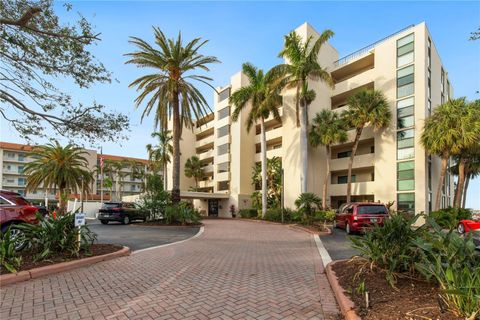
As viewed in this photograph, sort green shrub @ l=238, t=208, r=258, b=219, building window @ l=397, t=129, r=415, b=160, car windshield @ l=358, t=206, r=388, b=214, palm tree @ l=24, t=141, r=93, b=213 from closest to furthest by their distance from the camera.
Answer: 1. car windshield @ l=358, t=206, r=388, b=214
2. palm tree @ l=24, t=141, r=93, b=213
3. building window @ l=397, t=129, r=415, b=160
4. green shrub @ l=238, t=208, r=258, b=219

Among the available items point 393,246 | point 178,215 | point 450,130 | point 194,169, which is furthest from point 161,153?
point 393,246

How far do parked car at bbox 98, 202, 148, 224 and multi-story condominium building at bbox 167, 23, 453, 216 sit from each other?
872cm

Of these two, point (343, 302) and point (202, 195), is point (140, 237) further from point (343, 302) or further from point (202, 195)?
point (202, 195)

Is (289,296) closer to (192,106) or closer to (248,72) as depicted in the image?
(192,106)

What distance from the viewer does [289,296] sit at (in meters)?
5.20

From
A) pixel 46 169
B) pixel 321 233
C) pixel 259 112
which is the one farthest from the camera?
pixel 259 112

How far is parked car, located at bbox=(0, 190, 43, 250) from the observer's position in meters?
8.19

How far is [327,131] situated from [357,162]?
16.0 ft

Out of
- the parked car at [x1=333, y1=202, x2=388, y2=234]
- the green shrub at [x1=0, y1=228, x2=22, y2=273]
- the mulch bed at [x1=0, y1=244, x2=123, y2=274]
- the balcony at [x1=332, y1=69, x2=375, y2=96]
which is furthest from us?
the balcony at [x1=332, y1=69, x2=375, y2=96]

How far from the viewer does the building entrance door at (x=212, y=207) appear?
142 feet

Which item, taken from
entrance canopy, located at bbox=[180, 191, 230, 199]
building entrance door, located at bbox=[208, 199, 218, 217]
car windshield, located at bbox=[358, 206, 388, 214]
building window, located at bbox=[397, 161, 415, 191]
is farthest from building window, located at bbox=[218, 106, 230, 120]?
car windshield, located at bbox=[358, 206, 388, 214]

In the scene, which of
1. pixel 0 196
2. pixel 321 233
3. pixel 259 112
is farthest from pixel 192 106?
pixel 0 196

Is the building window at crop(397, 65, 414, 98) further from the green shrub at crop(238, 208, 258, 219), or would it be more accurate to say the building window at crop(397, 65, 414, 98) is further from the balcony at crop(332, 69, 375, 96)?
the green shrub at crop(238, 208, 258, 219)

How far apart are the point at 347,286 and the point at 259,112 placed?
81.7ft
